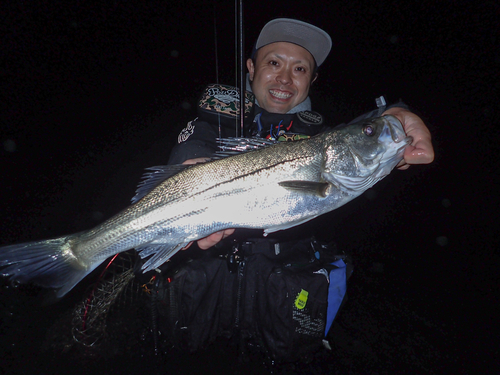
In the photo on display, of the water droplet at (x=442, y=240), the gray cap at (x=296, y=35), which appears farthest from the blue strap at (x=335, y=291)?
the water droplet at (x=442, y=240)

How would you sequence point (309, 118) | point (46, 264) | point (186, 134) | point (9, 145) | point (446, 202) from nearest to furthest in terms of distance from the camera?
point (46, 264) < point (186, 134) < point (309, 118) < point (446, 202) < point (9, 145)

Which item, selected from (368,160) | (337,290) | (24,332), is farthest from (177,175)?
(24,332)

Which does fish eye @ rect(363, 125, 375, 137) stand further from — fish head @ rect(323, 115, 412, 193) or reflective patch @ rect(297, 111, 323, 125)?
reflective patch @ rect(297, 111, 323, 125)

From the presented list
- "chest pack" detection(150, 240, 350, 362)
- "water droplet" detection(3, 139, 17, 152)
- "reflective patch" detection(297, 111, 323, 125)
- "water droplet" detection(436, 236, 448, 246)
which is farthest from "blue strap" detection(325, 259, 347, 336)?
"water droplet" detection(3, 139, 17, 152)

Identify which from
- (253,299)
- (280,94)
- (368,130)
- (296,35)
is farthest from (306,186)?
(296,35)

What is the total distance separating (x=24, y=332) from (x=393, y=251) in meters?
6.20

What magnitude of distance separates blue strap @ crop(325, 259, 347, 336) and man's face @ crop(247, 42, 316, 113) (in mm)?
1896

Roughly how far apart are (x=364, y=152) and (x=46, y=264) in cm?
211

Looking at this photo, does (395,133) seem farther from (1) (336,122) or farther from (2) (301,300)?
(1) (336,122)

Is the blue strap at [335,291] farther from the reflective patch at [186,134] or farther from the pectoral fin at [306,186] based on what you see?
the reflective patch at [186,134]

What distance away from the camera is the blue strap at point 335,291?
2.10 metres

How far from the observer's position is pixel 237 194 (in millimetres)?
1501

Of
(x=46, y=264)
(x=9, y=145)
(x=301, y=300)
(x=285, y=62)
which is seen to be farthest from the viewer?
(x=9, y=145)

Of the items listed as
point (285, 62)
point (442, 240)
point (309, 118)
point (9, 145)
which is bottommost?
point (442, 240)
